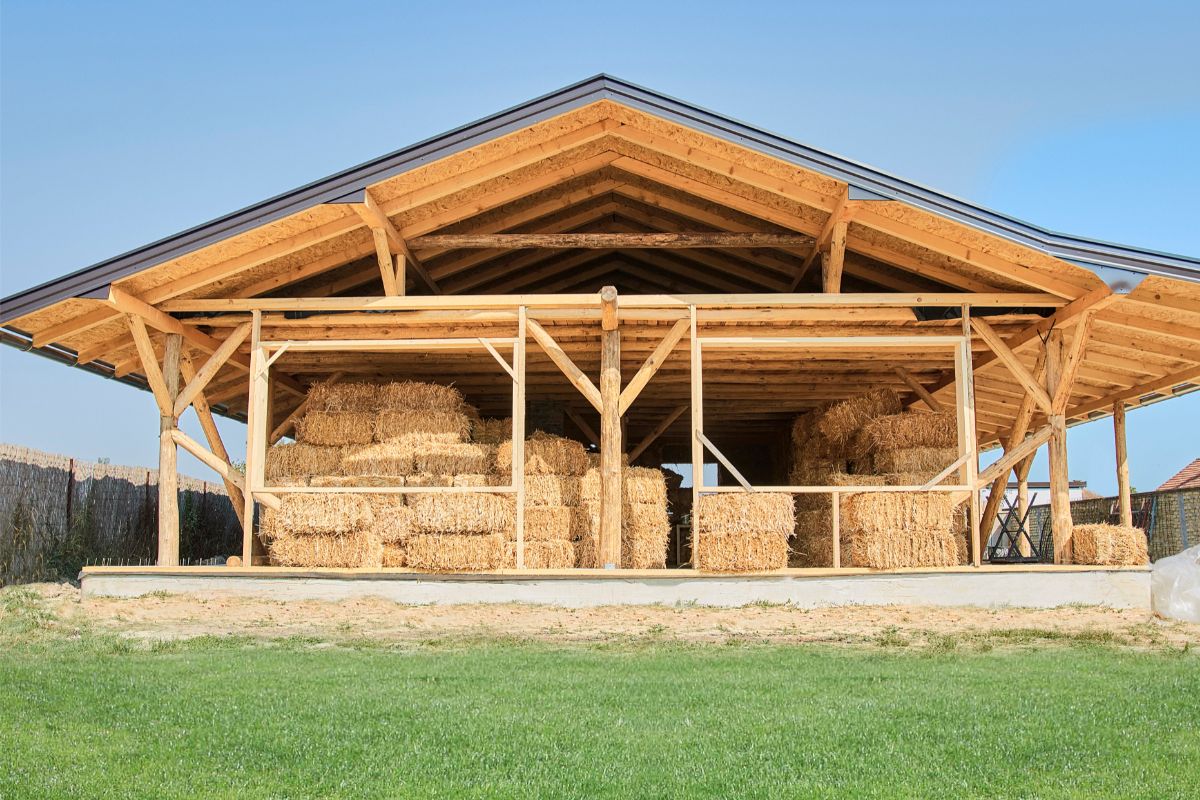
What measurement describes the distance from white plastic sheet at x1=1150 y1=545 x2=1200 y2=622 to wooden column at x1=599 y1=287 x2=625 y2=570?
5717mm

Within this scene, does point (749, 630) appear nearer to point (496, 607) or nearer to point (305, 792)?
point (496, 607)

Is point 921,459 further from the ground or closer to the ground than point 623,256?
closer to the ground

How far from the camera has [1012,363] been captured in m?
13.3

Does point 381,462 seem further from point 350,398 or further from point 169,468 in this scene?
point 169,468

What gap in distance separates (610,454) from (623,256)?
412 centimetres

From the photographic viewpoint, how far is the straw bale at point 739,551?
12.1 meters

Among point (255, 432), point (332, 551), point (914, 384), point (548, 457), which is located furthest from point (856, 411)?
point (255, 432)

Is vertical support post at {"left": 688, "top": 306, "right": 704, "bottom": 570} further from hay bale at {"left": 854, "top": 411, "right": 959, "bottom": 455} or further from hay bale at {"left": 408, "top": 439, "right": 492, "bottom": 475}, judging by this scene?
hay bale at {"left": 854, "top": 411, "right": 959, "bottom": 455}

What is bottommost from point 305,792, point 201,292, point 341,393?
point 305,792

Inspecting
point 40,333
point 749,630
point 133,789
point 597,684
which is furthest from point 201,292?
point 133,789

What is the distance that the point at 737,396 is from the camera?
58.0 feet

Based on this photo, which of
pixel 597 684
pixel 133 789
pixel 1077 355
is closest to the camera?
pixel 133 789

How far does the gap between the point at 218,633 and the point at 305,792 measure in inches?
222

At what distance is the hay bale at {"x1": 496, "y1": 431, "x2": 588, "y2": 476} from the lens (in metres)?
13.3
